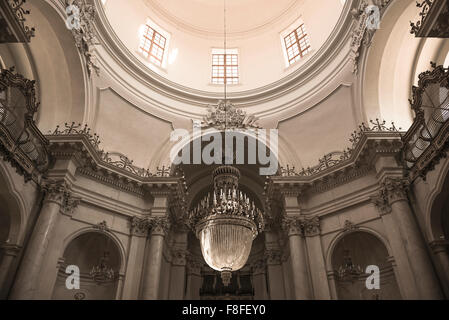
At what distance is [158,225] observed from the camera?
9617mm

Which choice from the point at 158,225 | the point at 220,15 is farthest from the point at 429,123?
the point at 220,15

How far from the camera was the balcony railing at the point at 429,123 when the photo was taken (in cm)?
632

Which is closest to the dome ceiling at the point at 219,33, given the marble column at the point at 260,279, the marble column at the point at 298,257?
the marble column at the point at 298,257

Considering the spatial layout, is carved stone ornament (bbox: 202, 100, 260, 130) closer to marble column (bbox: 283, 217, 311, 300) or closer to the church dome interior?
the church dome interior

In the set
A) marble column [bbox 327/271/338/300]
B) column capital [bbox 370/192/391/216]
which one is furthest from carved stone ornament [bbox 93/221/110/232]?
column capital [bbox 370/192/391/216]

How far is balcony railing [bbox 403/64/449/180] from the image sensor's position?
632cm

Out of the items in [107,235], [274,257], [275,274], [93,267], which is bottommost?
[93,267]

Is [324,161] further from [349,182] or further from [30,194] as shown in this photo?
[30,194]

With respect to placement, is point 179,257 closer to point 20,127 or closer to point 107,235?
point 107,235

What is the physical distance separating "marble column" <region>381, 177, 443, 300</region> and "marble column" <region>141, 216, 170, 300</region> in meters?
6.44

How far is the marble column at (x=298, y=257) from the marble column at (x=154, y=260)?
3.91 meters

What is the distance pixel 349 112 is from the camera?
10.2 meters

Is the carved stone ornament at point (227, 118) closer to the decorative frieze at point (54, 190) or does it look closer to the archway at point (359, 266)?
the archway at point (359, 266)

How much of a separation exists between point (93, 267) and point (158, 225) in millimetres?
2132
